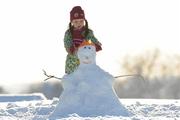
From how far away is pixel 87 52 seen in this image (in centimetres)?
1196

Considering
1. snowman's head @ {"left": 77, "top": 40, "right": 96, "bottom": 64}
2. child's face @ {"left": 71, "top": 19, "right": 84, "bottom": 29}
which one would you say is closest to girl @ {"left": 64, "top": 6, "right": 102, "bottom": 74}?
child's face @ {"left": 71, "top": 19, "right": 84, "bottom": 29}

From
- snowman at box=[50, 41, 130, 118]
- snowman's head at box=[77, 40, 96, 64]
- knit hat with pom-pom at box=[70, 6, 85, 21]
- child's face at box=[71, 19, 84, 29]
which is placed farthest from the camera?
child's face at box=[71, 19, 84, 29]

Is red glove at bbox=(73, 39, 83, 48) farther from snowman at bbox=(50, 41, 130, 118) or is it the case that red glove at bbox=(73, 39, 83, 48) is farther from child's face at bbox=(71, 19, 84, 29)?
snowman at bbox=(50, 41, 130, 118)

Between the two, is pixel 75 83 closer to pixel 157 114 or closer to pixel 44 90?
pixel 157 114

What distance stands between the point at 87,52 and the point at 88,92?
2.01ft

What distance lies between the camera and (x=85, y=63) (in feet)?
39.2

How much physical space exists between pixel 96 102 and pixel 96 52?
893mm

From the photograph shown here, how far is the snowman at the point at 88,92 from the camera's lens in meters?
11.7

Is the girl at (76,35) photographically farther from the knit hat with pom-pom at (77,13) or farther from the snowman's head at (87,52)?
the snowman's head at (87,52)

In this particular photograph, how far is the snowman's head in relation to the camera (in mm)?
11953

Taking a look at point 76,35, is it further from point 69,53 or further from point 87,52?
point 87,52

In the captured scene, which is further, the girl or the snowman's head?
the girl

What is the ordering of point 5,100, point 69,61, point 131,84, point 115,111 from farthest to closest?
point 131,84, point 5,100, point 69,61, point 115,111

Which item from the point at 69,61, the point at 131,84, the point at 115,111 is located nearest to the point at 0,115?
the point at 69,61
